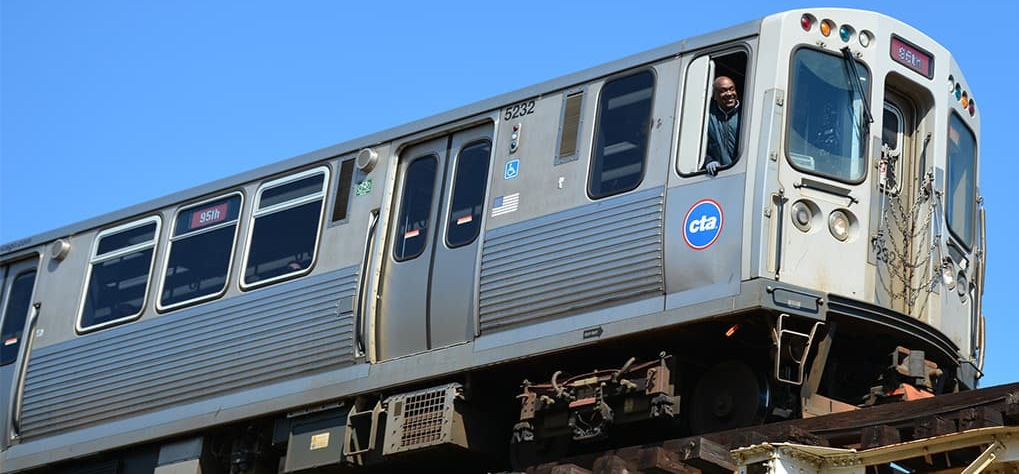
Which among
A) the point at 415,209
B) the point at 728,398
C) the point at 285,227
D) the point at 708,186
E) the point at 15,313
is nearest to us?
the point at 708,186

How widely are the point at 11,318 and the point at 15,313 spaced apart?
0.07 meters

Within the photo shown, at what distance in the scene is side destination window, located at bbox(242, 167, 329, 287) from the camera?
13500 millimetres

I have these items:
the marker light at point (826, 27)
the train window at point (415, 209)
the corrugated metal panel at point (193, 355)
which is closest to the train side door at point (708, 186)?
the marker light at point (826, 27)

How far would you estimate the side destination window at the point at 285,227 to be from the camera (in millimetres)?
13500

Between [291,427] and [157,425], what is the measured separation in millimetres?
1559

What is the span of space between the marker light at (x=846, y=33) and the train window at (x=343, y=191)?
164 inches

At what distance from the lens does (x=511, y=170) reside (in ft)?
40.3

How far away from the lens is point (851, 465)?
28.9ft

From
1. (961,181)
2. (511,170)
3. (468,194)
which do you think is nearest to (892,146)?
(961,181)

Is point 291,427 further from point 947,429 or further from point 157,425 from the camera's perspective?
point 947,429

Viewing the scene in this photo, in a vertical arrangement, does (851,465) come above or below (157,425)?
below

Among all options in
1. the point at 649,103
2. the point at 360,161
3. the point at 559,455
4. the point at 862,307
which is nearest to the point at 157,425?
the point at 360,161

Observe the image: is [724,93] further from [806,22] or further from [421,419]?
[421,419]

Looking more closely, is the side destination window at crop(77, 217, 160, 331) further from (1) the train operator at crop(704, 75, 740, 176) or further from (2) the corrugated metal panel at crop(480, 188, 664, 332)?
(1) the train operator at crop(704, 75, 740, 176)
